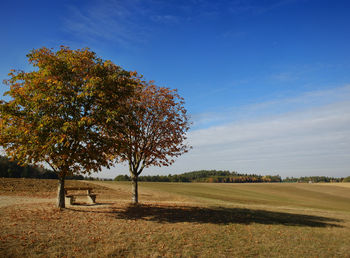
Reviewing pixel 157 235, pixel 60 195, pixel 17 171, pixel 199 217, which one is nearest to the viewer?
pixel 157 235

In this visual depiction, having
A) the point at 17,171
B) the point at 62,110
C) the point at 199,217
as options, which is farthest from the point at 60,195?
the point at 17,171

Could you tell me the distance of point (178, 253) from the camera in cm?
1088

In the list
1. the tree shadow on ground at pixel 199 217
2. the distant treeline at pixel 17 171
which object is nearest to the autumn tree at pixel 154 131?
the tree shadow on ground at pixel 199 217

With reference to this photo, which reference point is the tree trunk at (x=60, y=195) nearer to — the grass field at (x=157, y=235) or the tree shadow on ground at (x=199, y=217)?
the grass field at (x=157, y=235)

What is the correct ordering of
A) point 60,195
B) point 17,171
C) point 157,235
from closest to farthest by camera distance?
point 157,235, point 60,195, point 17,171

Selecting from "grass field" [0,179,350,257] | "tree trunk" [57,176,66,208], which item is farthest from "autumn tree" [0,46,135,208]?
"grass field" [0,179,350,257]

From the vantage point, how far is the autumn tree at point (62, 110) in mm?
14406

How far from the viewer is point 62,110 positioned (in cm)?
1484

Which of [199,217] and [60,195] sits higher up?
[60,195]

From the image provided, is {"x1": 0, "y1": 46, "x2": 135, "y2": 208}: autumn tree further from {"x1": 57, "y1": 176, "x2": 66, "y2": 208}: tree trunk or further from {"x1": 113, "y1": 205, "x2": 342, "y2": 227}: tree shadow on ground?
{"x1": 113, "y1": 205, "x2": 342, "y2": 227}: tree shadow on ground

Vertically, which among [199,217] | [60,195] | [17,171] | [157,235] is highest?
[17,171]

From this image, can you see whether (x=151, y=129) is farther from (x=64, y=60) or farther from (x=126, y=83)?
(x=64, y=60)

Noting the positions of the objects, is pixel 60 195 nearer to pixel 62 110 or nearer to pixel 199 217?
pixel 62 110

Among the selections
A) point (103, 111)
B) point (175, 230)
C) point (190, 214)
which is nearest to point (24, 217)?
point (103, 111)
